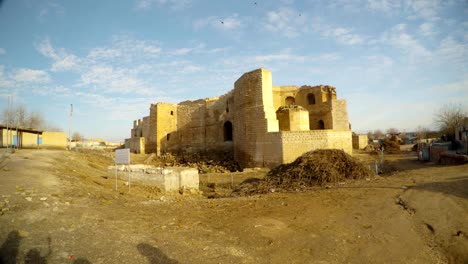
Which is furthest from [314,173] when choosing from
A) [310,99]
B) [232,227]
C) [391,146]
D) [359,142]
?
[391,146]

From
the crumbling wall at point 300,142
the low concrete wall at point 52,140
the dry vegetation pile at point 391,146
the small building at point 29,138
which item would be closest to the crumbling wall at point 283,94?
the dry vegetation pile at point 391,146

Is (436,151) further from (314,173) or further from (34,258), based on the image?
(34,258)

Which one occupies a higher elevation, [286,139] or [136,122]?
[136,122]

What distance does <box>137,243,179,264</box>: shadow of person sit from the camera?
3.78 m

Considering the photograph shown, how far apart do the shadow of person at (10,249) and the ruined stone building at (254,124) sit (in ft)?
45.0

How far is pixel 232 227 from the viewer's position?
213 inches

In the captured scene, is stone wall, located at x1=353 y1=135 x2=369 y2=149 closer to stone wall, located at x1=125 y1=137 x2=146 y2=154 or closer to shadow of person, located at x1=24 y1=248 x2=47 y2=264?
stone wall, located at x1=125 y1=137 x2=146 y2=154

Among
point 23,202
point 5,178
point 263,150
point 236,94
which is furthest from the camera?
point 236,94

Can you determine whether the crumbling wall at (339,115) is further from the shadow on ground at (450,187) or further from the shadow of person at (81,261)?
the shadow of person at (81,261)

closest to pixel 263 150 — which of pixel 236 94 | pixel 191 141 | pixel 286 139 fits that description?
pixel 286 139

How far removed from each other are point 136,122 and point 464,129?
33.1 m

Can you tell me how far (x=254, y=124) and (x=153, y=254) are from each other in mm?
14729

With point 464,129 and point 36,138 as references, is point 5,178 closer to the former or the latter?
point 36,138

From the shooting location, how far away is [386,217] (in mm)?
5750
